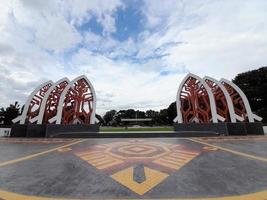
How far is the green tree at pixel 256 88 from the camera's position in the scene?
35688 mm

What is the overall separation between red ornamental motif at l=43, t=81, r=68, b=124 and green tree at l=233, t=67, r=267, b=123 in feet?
111

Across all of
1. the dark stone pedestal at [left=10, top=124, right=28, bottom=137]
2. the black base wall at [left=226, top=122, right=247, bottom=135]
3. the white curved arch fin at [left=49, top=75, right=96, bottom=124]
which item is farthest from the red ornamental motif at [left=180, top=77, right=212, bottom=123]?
the dark stone pedestal at [left=10, top=124, right=28, bottom=137]

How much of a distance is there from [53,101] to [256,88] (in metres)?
35.9

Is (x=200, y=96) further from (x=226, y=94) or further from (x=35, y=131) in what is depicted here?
(x=35, y=131)

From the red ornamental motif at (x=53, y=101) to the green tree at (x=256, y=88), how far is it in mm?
33967

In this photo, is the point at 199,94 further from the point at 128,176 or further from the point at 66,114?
the point at 128,176

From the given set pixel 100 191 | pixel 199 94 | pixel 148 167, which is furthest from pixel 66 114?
pixel 100 191

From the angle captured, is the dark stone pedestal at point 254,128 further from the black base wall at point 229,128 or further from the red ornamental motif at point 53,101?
the red ornamental motif at point 53,101

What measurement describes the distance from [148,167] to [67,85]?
58.1 feet

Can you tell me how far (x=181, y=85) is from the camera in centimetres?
2350

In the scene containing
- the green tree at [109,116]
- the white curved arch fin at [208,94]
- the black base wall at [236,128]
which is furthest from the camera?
the green tree at [109,116]

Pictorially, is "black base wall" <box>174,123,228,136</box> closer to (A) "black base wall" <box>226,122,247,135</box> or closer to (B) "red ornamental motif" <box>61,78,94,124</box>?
(A) "black base wall" <box>226,122,247,135</box>

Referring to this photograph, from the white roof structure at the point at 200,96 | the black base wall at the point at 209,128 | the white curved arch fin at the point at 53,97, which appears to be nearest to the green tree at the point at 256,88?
the white roof structure at the point at 200,96

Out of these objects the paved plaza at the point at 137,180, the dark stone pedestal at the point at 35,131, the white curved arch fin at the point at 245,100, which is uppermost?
the white curved arch fin at the point at 245,100
